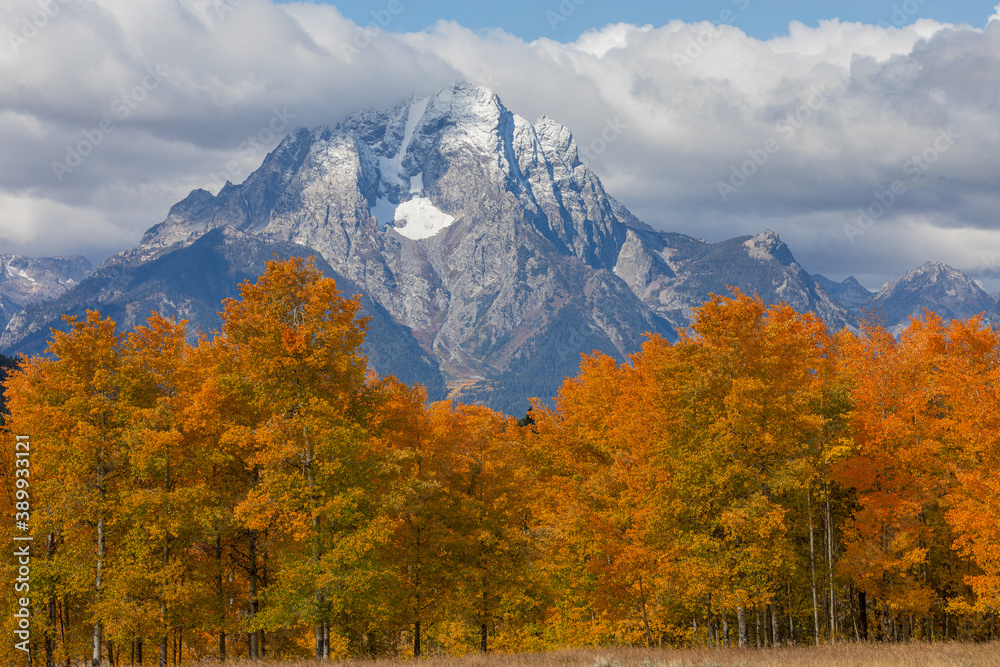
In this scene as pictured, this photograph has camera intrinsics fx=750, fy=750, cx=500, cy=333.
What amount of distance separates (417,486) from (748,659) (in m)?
12.7

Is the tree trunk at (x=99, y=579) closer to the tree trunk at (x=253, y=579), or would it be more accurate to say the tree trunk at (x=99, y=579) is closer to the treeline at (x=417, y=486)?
the treeline at (x=417, y=486)

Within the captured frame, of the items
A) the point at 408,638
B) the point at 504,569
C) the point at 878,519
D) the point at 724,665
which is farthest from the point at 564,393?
the point at 724,665

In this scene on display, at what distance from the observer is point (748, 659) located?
2038 centimetres

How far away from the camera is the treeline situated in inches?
920

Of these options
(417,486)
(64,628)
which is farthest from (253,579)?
(64,628)

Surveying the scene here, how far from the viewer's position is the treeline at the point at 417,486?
76.7ft

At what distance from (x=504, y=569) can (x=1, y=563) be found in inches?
771

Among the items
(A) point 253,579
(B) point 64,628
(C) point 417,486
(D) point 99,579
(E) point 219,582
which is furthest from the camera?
(B) point 64,628

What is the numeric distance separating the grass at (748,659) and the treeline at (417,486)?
2.51 meters

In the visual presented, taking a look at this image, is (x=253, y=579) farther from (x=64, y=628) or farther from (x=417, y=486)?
(x=64, y=628)

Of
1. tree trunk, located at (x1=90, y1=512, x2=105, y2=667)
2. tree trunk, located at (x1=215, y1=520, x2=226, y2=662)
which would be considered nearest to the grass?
tree trunk, located at (x1=215, y1=520, x2=226, y2=662)

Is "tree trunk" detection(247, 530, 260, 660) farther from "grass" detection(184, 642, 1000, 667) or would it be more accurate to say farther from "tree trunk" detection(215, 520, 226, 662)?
"grass" detection(184, 642, 1000, 667)

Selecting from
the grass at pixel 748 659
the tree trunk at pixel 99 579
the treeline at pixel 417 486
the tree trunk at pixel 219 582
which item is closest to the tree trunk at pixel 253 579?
the treeline at pixel 417 486

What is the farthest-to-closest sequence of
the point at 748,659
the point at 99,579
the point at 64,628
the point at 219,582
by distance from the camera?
the point at 64,628 < the point at 219,582 < the point at 99,579 < the point at 748,659
